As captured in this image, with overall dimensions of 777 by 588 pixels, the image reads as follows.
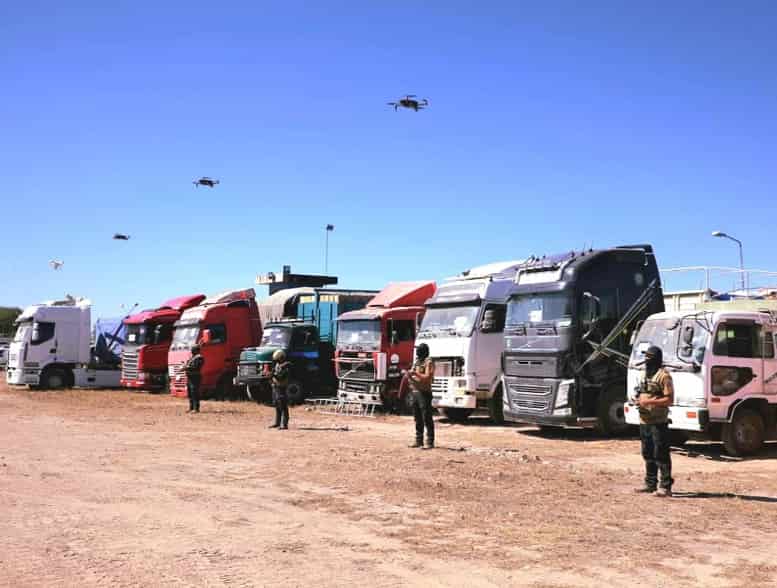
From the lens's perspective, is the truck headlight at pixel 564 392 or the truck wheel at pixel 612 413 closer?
the truck headlight at pixel 564 392

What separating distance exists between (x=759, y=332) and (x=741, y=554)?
760 centimetres

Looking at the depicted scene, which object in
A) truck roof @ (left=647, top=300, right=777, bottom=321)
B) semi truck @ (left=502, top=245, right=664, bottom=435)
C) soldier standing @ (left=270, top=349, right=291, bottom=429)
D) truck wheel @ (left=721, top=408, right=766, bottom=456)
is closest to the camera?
truck wheel @ (left=721, top=408, right=766, bottom=456)

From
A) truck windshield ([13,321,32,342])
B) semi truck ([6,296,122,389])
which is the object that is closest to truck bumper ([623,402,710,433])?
semi truck ([6,296,122,389])

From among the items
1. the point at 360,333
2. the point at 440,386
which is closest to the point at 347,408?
the point at 360,333

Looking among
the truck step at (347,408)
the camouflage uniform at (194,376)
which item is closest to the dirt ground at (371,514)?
the camouflage uniform at (194,376)

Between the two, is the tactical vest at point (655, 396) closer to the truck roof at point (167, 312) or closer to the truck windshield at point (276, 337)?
the truck windshield at point (276, 337)

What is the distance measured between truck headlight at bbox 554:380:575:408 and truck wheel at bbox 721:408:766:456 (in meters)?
2.94

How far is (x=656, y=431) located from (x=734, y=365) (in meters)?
4.41

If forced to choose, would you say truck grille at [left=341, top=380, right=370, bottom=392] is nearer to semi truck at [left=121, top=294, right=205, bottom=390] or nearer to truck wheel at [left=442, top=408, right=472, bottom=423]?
truck wheel at [left=442, top=408, right=472, bottom=423]

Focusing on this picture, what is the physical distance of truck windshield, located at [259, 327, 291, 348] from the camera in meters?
25.1

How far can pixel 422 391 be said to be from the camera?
14.2 metres

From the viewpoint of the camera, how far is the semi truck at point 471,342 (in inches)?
729

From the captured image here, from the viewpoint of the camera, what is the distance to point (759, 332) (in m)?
14.0

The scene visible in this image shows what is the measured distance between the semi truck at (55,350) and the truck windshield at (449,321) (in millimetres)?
17218
